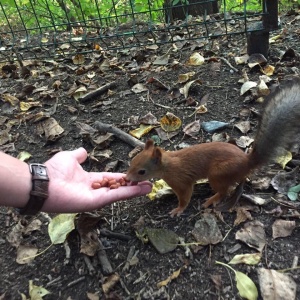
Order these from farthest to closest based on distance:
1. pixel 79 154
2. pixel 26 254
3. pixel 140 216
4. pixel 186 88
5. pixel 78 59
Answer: pixel 78 59, pixel 186 88, pixel 79 154, pixel 140 216, pixel 26 254

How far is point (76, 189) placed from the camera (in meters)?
1.86

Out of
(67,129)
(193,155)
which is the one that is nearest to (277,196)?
Result: (193,155)

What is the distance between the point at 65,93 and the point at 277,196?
2016mm

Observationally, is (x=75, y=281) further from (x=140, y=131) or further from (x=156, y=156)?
(x=140, y=131)

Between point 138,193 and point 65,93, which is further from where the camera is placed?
point 65,93

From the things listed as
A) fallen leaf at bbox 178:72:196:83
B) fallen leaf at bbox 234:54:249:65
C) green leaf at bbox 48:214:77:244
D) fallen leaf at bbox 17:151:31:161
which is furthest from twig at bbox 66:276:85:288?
fallen leaf at bbox 234:54:249:65

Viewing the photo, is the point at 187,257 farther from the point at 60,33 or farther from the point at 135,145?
the point at 60,33

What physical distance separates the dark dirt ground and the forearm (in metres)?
0.33

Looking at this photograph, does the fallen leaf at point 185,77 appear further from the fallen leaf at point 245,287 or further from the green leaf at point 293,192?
the fallen leaf at point 245,287

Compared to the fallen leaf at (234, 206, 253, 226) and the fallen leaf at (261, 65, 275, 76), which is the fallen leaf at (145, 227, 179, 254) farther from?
the fallen leaf at (261, 65, 275, 76)

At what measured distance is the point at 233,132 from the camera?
2.48 m

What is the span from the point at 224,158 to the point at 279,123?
0.30 m

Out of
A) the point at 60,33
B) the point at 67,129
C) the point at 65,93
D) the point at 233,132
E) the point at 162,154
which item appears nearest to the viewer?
the point at 162,154

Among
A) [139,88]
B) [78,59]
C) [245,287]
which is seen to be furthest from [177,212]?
[78,59]
